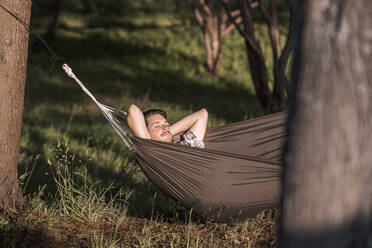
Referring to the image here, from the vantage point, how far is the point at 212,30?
12.0m

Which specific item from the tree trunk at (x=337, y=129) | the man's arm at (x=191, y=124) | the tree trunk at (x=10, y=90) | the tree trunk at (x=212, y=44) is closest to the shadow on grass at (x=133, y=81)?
the tree trunk at (x=212, y=44)

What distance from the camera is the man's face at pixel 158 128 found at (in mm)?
3850

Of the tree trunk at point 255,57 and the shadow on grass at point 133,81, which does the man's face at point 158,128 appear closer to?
the tree trunk at point 255,57

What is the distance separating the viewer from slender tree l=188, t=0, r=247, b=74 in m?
11.9

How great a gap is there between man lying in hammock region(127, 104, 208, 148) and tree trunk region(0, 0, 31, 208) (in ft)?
2.46

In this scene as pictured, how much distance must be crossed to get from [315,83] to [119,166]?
399cm

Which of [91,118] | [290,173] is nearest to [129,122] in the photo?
[290,173]

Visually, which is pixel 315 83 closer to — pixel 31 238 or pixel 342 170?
pixel 342 170

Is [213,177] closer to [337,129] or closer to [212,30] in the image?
[337,129]

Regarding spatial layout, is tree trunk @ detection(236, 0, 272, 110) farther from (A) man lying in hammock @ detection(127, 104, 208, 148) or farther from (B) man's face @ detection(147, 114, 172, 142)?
(B) man's face @ detection(147, 114, 172, 142)

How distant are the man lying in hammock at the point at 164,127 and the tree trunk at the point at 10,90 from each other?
75 cm

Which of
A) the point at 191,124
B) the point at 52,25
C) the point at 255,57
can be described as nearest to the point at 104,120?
the point at 255,57

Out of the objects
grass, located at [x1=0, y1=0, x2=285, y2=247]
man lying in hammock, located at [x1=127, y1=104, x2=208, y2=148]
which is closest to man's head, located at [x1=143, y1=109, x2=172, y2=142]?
man lying in hammock, located at [x1=127, y1=104, x2=208, y2=148]

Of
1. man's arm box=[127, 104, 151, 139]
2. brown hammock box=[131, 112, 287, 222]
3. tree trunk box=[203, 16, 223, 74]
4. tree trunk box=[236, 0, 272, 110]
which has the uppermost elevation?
tree trunk box=[203, 16, 223, 74]
